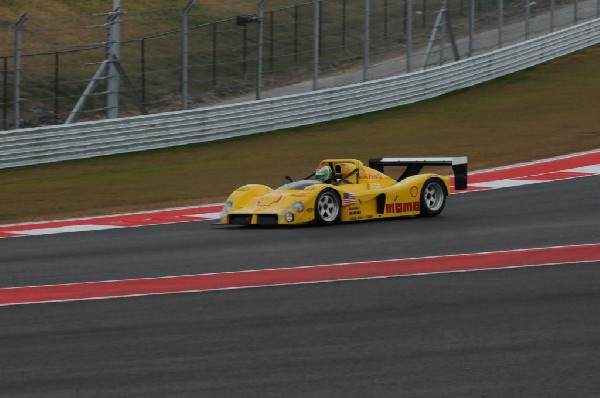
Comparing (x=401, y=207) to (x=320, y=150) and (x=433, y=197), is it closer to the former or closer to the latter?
(x=433, y=197)

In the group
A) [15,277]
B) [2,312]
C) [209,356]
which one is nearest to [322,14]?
[15,277]

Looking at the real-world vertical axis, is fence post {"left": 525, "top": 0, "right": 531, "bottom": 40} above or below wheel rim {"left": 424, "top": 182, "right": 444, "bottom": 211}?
above

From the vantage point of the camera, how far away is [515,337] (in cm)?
830

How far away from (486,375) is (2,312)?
432cm

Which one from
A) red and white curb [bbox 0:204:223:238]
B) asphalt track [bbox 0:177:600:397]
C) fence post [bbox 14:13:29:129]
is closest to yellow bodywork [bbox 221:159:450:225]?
asphalt track [bbox 0:177:600:397]

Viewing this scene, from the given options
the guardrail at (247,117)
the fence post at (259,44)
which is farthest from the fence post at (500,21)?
the fence post at (259,44)

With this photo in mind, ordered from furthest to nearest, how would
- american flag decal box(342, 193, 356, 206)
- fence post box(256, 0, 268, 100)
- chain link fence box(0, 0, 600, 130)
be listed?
1. fence post box(256, 0, 268, 100)
2. chain link fence box(0, 0, 600, 130)
3. american flag decal box(342, 193, 356, 206)

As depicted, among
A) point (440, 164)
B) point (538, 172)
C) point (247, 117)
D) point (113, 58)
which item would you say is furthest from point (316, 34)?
point (440, 164)

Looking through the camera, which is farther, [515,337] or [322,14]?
[322,14]

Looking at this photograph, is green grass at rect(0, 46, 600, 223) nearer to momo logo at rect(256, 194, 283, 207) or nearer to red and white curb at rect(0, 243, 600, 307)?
momo logo at rect(256, 194, 283, 207)

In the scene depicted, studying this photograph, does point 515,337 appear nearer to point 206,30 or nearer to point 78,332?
point 78,332

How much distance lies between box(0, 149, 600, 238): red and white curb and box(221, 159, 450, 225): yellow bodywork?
1.35 meters

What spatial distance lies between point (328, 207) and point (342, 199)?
0.61 ft

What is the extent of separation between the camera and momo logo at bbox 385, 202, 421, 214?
50.7ft
